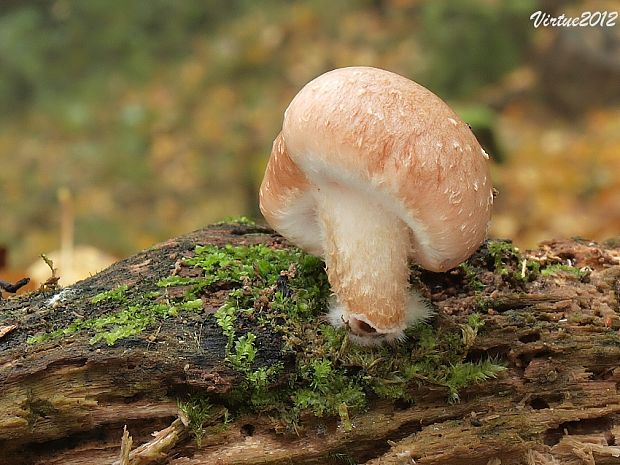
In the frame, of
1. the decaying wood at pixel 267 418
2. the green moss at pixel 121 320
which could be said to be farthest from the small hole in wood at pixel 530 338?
the green moss at pixel 121 320

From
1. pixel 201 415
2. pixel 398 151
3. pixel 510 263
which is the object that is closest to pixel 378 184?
pixel 398 151

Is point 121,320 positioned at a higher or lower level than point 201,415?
higher

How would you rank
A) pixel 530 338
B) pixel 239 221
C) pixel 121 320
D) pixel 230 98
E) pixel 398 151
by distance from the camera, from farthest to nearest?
pixel 230 98 < pixel 239 221 < pixel 530 338 < pixel 121 320 < pixel 398 151

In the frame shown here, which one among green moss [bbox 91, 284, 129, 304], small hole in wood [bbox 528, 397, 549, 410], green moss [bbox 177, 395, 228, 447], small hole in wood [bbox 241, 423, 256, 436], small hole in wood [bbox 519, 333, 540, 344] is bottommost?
small hole in wood [bbox 528, 397, 549, 410]

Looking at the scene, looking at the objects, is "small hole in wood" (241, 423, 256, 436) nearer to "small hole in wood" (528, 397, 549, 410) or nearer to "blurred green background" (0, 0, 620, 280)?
"small hole in wood" (528, 397, 549, 410)

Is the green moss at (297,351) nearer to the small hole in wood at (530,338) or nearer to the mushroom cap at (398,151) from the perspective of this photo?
the small hole in wood at (530,338)

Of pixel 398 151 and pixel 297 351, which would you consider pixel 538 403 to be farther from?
pixel 398 151

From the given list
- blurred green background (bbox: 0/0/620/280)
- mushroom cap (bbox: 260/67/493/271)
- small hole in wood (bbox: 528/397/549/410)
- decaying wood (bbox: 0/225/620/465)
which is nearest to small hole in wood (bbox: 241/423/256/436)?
decaying wood (bbox: 0/225/620/465)
